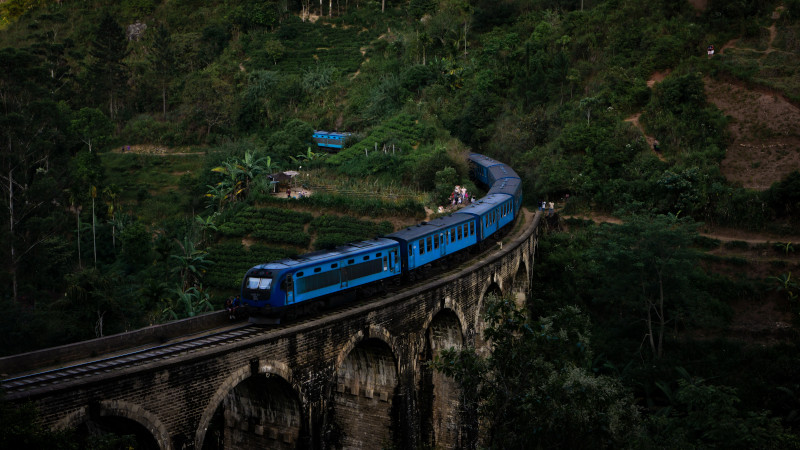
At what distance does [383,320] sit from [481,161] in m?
25.4

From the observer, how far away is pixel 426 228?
24.6m

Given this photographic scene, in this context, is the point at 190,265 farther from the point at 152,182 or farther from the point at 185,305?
the point at 152,182

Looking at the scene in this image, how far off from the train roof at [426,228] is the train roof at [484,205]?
3.55 feet

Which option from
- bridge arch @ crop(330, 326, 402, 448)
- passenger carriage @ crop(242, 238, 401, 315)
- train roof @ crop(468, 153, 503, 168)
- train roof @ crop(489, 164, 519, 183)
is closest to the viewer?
passenger carriage @ crop(242, 238, 401, 315)

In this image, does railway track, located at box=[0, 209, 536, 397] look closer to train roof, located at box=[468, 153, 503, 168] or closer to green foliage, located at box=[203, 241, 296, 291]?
green foliage, located at box=[203, 241, 296, 291]

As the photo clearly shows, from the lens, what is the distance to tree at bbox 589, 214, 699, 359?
89.6 feet

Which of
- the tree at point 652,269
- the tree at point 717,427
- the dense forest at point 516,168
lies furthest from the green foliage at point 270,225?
the tree at point 717,427

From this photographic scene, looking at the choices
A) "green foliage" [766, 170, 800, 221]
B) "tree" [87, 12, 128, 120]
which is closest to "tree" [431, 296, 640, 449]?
"green foliage" [766, 170, 800, 221]

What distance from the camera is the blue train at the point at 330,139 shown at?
169ft

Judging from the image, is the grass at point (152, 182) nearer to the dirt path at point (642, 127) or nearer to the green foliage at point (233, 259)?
the green foliage at point (233, 259)

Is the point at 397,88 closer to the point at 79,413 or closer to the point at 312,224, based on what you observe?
the point at 312,224

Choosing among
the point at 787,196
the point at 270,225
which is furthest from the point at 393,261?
the point at 787,196

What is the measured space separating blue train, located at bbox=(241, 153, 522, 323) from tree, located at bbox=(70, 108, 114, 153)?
34354mm

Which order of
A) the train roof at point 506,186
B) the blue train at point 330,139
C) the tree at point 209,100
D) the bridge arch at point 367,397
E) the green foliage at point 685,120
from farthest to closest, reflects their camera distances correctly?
the tree at point 209,100, the blue train at point 330,139, the green foliage at point 685,120, the train roof at point 506,186, the bridge arch at point 367,397
